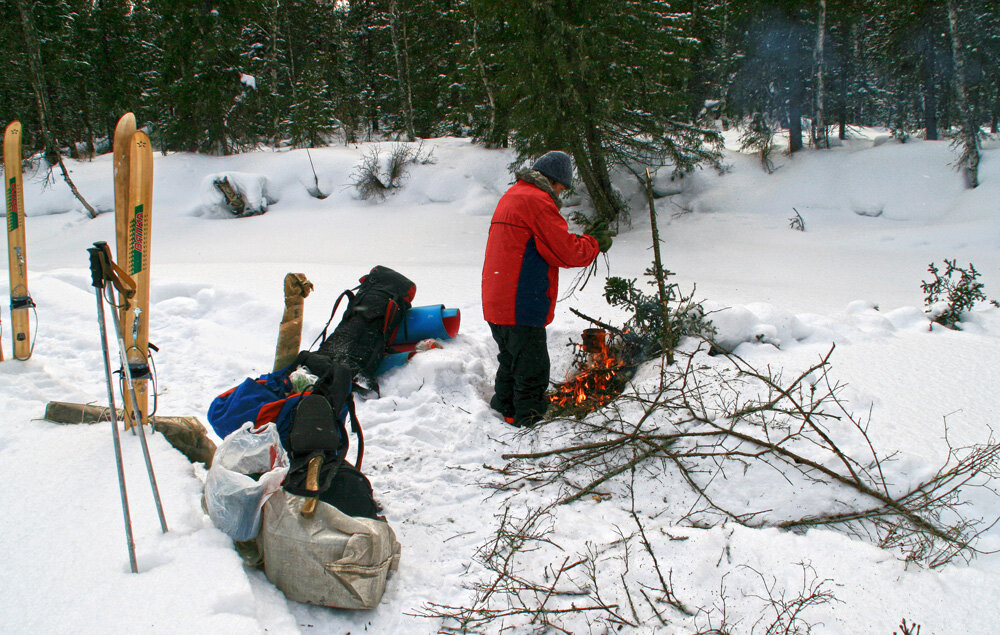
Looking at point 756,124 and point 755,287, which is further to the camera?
point 756,124

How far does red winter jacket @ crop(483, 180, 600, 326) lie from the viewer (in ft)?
11.6

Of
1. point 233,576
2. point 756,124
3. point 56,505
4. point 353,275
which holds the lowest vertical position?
point 233,576

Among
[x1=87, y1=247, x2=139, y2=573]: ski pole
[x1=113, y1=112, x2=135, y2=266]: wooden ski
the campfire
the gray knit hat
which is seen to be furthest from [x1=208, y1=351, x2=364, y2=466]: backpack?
the gray knit hat

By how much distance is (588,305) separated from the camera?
20.4 ft

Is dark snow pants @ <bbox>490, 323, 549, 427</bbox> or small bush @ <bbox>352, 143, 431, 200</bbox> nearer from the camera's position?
dark snow pants @ <bbox>490, 323, 549, 427</bbox>

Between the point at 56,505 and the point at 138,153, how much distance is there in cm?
186

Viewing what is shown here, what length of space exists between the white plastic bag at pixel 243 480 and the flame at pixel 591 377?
6.66 feet

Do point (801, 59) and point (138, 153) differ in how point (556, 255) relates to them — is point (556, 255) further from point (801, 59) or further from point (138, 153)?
point (801, 59)

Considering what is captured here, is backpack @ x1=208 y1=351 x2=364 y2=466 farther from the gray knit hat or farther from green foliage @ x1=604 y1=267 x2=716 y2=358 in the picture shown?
green foliage @ x1=604 y1=267 x2=716 y2=358

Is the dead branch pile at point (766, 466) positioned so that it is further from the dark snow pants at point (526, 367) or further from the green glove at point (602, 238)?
the green glove at point (602, 238)

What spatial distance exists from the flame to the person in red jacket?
24cm

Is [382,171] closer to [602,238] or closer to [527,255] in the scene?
[602,238]

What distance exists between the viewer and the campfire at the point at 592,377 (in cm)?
382

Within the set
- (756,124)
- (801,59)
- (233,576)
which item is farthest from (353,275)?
(801,59)
